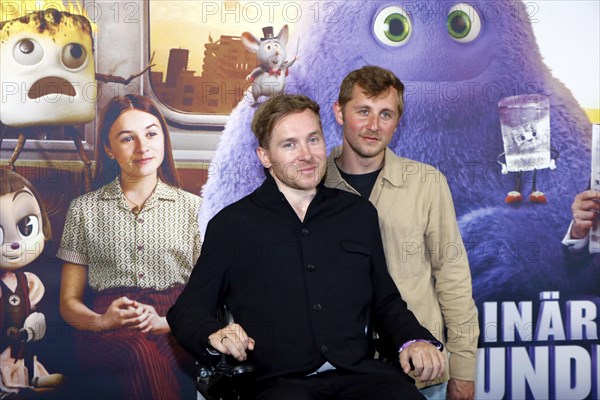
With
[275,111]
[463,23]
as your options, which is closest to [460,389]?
[275,111]

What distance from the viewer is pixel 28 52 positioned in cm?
391

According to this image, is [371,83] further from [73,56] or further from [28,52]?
[28,52]

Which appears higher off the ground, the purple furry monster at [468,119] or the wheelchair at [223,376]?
the purple furry monster at [468,119]

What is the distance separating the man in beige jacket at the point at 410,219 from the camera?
3.31m

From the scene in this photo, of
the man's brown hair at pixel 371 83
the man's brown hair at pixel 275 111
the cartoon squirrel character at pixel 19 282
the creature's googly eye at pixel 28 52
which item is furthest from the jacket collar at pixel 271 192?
the creature's googly eye at pixel 28 52

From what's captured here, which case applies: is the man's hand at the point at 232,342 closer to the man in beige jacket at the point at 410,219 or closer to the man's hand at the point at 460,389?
Result: the man in beige jacket at the point at 410,219

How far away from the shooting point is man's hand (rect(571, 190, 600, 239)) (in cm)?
440

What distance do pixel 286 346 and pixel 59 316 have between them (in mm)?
1677

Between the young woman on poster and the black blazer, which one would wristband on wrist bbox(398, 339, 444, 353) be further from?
the young woman on poster

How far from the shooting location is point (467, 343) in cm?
337

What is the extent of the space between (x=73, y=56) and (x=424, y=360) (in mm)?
2406

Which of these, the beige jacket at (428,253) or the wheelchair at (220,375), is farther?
the beige jacket at (428,253)

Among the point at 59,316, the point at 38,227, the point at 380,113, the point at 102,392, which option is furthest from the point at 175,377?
the point at 380,113

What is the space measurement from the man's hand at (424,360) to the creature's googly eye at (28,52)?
7.95 feet
